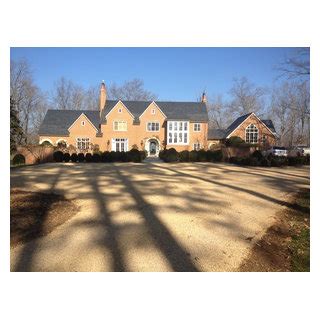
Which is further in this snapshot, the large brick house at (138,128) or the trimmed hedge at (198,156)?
the large brick house at (138,128)

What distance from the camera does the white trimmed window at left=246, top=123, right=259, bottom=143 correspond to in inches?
1438

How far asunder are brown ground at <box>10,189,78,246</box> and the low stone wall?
13956mm

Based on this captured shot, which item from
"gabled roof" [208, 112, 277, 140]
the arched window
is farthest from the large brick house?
"gabled roof" [208, 112, 277, 140]

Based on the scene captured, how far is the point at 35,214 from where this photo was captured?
625cm

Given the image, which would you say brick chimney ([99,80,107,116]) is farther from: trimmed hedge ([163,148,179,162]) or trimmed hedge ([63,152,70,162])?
trimmed hedge ([163,148,179,162])

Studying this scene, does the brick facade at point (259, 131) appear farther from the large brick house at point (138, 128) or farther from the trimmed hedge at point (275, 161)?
the trimmed hedge at point (275, 161)

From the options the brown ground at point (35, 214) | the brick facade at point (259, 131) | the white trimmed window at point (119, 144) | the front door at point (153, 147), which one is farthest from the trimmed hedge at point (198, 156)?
the brown ground at point (35, 214)

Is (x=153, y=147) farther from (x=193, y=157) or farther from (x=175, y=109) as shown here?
(x=193, y=157)

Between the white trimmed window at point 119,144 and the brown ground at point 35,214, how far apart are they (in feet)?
90.1

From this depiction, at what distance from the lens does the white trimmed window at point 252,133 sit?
1438 inches
